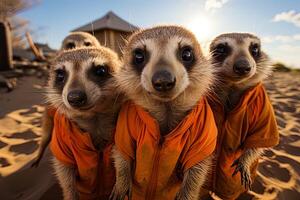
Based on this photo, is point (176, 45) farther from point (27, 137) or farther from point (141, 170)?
point (27, 137)

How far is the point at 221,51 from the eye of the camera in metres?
3.03

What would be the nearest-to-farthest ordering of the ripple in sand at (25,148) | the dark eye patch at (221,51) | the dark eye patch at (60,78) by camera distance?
the dark eye patch at (60,78) → the dark eye patch at (221,51) → the ripple in sand at (25,148)

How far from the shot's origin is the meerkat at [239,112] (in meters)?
2.75

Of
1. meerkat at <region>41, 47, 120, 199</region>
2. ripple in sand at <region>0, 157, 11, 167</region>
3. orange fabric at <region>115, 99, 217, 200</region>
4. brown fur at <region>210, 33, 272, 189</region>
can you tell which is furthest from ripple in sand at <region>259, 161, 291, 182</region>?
ripple in sand at <region>0, 157, 11, 167</region>

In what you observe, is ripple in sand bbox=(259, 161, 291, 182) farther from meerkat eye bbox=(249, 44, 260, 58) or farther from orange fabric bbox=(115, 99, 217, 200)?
orange fabric bbox=(115, 99, 217, 200)

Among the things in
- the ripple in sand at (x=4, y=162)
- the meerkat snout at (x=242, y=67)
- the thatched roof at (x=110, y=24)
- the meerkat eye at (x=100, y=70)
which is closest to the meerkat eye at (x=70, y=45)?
the ripple in sand at (x=4, y=162)

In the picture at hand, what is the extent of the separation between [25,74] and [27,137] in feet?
14.6

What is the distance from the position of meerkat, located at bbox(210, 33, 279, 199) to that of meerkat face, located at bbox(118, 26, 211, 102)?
0.40m

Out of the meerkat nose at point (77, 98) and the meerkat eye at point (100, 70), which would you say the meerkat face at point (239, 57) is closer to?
the meerkat eye at point (100, 70)

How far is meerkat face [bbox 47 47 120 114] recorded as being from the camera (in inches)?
94.0

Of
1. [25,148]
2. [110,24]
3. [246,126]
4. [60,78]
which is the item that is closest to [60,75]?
[60,78]

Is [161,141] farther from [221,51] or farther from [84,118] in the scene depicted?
[221,51]

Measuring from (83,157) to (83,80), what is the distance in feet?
1.96

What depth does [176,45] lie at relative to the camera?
235 cm
